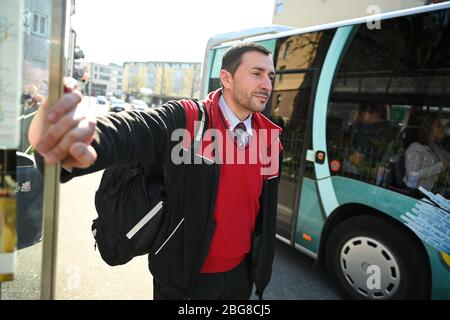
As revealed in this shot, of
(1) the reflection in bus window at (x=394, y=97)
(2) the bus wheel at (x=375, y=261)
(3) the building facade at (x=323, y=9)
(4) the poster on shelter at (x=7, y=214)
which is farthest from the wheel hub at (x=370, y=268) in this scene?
(3) the building facade at (x=323, y=9)

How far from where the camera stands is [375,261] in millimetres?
3256

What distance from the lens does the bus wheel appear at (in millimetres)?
2984

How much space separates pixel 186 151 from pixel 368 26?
274 centimetres

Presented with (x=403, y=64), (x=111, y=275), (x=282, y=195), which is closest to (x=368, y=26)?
(x=403, y=64)

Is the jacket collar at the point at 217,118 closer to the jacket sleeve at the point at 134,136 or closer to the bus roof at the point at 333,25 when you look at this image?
the jacket sleeve at the point at 134,136

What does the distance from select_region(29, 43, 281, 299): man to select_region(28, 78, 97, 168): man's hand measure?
0.28 m

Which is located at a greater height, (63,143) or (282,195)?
(63,143)

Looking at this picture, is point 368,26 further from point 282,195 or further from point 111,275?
point 111,275

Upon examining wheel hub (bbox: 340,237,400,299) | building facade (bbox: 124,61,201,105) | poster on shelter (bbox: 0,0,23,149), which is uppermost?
building facade (bbox: 124,61,201,105)

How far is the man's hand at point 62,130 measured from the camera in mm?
817

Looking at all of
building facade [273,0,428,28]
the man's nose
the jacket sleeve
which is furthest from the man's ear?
building facade [273,0,428,28]

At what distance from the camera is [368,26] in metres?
3.38

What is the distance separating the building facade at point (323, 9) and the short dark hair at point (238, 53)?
18.1 m

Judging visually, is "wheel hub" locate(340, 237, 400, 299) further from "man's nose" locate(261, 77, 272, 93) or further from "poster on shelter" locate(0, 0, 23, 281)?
"poster on shelter" locate(0, 0, 23, 281)
